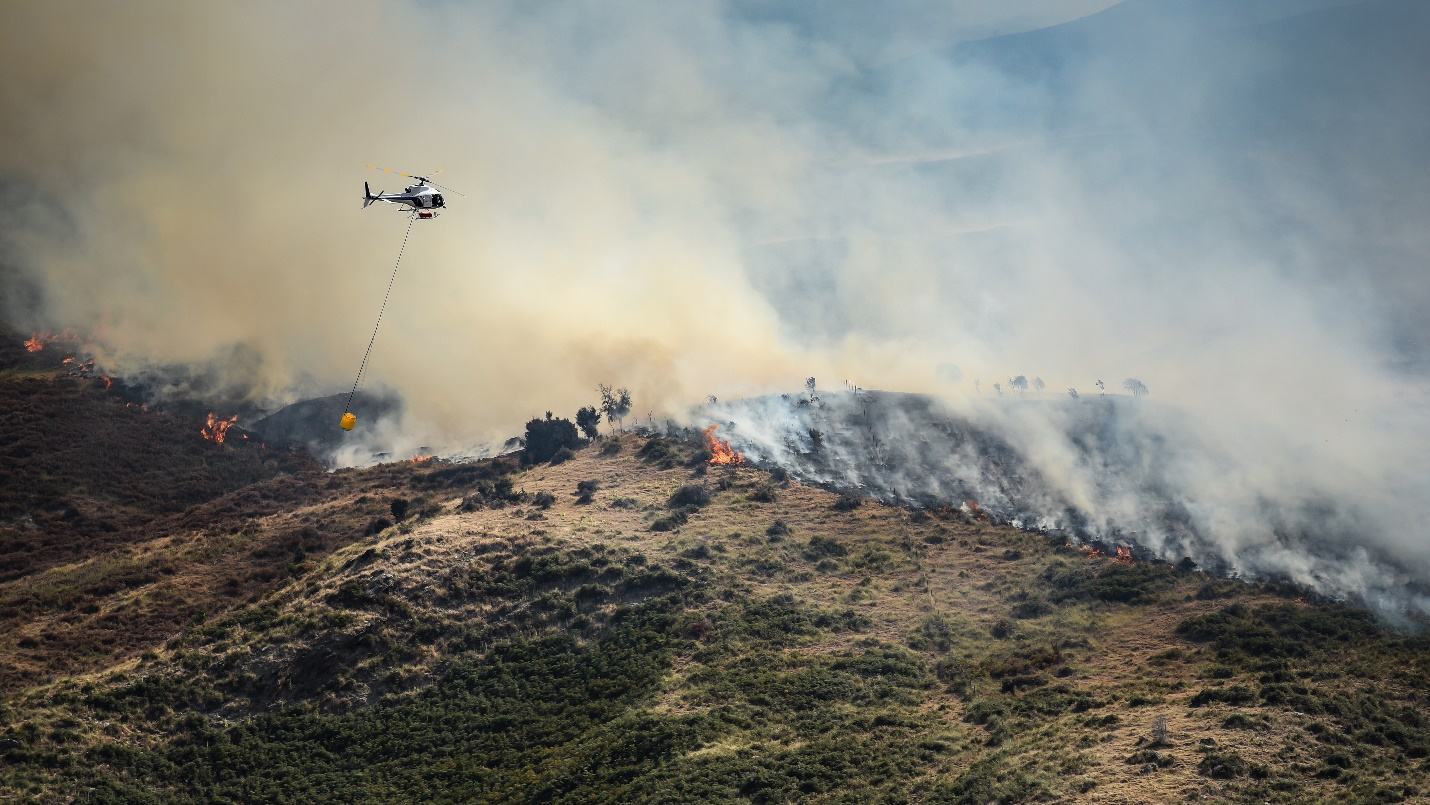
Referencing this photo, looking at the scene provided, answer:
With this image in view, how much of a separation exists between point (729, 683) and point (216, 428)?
122 m

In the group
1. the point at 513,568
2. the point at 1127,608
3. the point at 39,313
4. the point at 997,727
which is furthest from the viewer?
Answer: the point at 39,313

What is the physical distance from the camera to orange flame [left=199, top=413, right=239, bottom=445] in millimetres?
142375

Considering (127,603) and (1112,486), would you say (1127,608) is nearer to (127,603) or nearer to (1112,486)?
(1112,486)

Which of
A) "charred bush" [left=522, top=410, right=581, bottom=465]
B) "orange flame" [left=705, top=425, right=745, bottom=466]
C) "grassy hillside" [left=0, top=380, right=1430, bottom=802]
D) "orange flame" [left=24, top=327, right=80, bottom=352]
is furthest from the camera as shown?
"orange flame" [left=24, top=327, right=80, bottom=352]

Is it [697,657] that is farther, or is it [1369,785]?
[697,657]

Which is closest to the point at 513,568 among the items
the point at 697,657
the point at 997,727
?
the point at 697,657

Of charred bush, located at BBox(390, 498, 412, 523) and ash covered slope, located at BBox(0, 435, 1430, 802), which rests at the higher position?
charred bush, located at BBox(390, 498, 412, 523)

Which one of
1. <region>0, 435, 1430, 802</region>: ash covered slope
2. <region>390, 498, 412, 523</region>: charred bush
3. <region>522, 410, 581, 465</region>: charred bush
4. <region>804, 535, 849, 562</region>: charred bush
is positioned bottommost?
<region>0, 435, 1430, 802</region>: ash covered slope

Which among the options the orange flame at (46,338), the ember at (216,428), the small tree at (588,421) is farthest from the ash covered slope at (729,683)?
the orange flame at (46,338)

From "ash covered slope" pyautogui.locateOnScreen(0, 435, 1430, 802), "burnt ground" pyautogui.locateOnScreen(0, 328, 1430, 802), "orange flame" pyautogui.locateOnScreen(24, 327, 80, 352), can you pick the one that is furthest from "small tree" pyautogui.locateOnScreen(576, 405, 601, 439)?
"orange flame" pyautogui.locateOnScreen(24, 327, 80, 352)

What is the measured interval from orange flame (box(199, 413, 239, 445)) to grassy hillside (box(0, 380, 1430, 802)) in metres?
44.8

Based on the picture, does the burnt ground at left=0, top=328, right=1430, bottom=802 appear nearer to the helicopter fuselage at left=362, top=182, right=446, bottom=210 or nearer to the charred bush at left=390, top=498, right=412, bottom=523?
the charred bush at left=390, top=498, right=412, bottom=523

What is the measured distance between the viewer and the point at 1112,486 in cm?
11362

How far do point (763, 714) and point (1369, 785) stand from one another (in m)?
36.0
